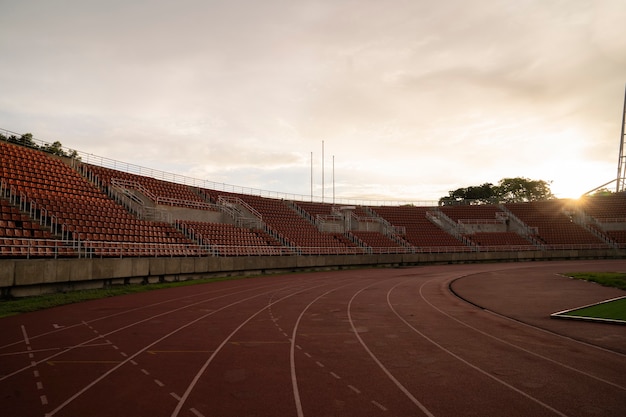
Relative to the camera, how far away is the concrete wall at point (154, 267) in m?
14.3

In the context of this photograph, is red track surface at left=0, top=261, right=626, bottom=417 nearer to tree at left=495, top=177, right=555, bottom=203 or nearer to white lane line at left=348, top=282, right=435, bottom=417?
white lane line at left=348, top=282, right=435, bottom=417

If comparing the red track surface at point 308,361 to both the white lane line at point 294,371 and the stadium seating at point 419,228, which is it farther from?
the stadium seating at point 419,228

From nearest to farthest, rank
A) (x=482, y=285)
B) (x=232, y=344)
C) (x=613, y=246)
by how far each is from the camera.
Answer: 1. (x=232, y=344)
2. (x=482, y=285)
3. (x=613, y=246)

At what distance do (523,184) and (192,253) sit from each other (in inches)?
3522

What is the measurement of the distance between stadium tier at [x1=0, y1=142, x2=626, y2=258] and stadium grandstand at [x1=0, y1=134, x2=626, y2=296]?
91 mm

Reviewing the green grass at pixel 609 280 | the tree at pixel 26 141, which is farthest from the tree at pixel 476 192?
the tree at pixel 26 141

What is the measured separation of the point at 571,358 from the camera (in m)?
7.66

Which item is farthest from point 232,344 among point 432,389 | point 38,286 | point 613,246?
point 613,246

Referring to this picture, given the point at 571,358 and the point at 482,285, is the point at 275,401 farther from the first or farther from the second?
the point at 482,285

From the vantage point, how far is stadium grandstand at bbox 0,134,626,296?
1898cm

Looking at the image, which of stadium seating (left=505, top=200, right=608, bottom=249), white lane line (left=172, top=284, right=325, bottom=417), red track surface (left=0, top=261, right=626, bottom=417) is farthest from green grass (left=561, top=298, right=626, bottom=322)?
stadium seating (left=505, top=200, right=608, bottom=249)

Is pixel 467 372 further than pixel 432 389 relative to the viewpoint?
Yes

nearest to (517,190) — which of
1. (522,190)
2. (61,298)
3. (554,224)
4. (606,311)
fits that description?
(522,190)

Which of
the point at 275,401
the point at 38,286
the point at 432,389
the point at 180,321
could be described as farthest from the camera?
the point at 38,286
